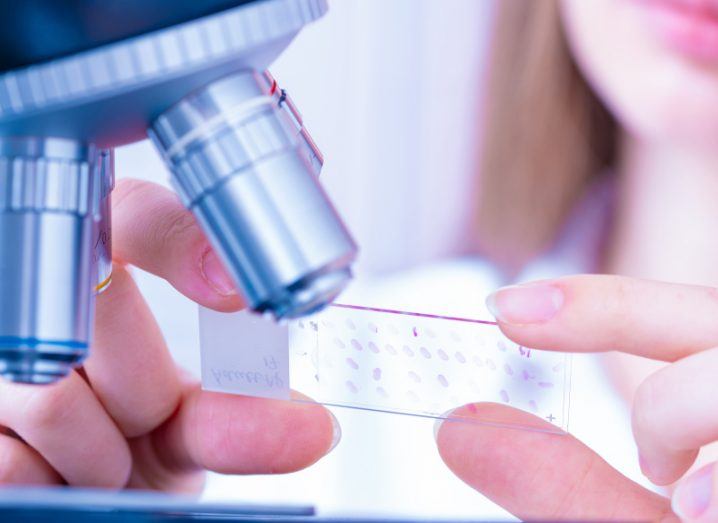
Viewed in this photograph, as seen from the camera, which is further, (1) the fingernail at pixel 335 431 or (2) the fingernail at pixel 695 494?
(1) the fingernail at pixel 335 431

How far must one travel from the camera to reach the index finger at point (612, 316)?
44 cm

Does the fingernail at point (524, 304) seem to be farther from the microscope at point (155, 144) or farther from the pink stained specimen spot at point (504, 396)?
the microscope at point (155, 144)

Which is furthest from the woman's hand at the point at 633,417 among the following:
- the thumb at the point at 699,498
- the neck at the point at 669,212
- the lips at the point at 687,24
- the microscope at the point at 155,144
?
the neck at the point at 669,212

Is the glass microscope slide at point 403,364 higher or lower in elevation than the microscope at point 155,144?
lower

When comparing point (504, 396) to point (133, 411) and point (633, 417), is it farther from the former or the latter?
point (133, 411)

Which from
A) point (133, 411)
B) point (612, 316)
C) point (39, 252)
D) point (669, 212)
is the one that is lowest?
point (669, 212)

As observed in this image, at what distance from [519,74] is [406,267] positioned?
1.68ft

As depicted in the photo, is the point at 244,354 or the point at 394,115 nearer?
the point at 244,354

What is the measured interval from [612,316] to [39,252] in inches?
12.0

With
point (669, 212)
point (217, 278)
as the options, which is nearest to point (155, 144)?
point (217, 278)

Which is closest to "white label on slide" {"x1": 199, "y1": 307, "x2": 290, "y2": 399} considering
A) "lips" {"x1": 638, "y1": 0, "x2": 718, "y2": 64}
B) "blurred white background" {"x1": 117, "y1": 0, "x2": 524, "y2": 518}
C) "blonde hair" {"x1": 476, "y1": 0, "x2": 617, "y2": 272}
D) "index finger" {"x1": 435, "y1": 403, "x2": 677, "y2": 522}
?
"index finger" {"x1": 435, "y1": 403, "x2": 677, "y2": 522}

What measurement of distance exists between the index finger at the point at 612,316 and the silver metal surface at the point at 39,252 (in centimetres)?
24

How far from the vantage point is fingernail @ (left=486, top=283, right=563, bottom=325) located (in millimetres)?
440

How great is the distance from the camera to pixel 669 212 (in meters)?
1.18
